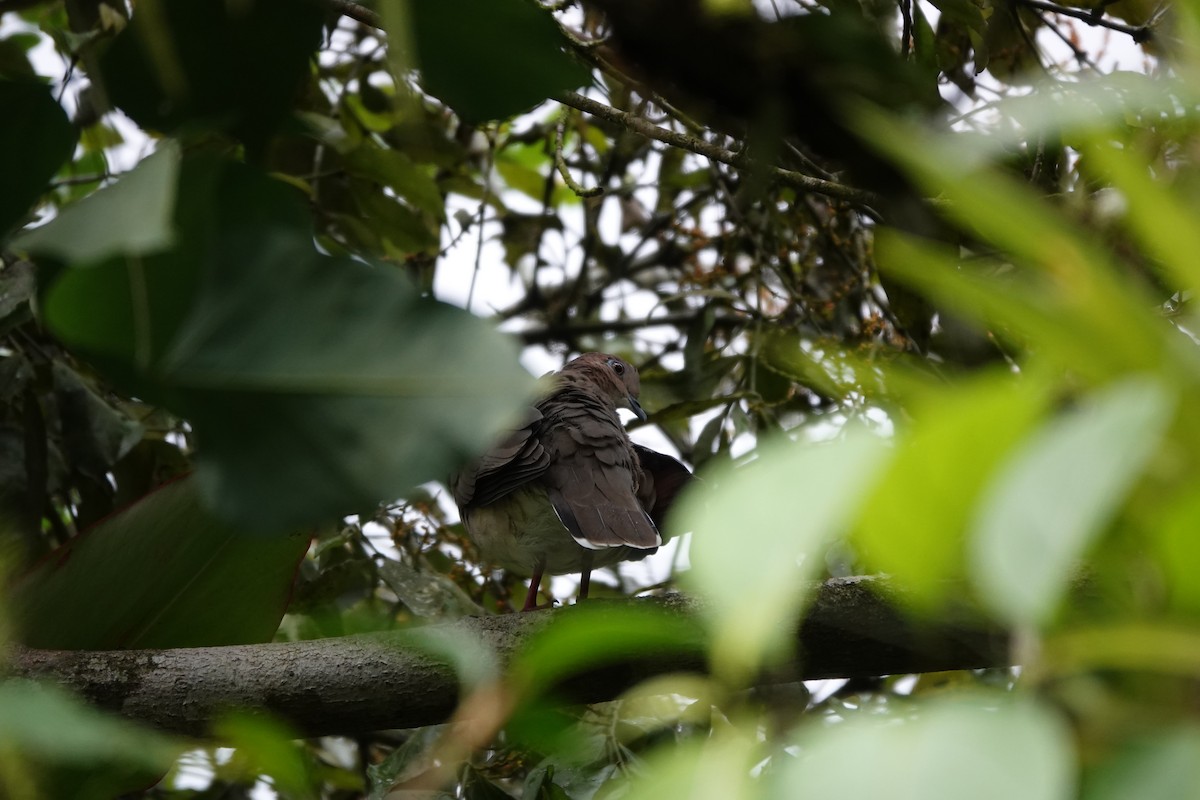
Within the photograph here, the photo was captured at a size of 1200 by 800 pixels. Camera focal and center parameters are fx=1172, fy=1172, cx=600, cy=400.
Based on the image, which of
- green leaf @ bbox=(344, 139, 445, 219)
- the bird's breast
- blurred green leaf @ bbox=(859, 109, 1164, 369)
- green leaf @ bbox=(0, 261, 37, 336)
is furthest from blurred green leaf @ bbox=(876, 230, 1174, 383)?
green leaf @ bbox=(344, 139, 445, 219)

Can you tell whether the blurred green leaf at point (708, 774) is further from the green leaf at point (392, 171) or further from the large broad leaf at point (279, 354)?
the green leaf at point (392, 171)

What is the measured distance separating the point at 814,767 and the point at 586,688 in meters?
0.86

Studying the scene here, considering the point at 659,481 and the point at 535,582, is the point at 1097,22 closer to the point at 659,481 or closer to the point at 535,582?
the point at 659,481

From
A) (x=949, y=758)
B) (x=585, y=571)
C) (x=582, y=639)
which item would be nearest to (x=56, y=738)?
(x=582, y=639)

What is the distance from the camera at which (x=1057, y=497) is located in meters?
0.31

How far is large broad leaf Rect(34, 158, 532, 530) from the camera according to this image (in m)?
0.57

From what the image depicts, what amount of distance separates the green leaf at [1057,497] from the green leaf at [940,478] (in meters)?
0.01

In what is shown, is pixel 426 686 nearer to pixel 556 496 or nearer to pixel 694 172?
pixel 556 496

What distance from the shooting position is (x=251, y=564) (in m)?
1.24

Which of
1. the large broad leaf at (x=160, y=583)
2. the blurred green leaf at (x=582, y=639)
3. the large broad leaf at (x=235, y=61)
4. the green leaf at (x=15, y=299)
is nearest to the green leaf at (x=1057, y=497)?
the blurred green leaf at (x=582, y=639)

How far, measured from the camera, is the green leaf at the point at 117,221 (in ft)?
1.44

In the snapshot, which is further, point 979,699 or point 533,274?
point 533,274

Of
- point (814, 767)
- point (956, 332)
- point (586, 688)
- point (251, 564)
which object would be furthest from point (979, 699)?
point (251, 564)

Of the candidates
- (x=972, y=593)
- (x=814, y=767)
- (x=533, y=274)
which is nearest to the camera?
(x=814, y=767)
